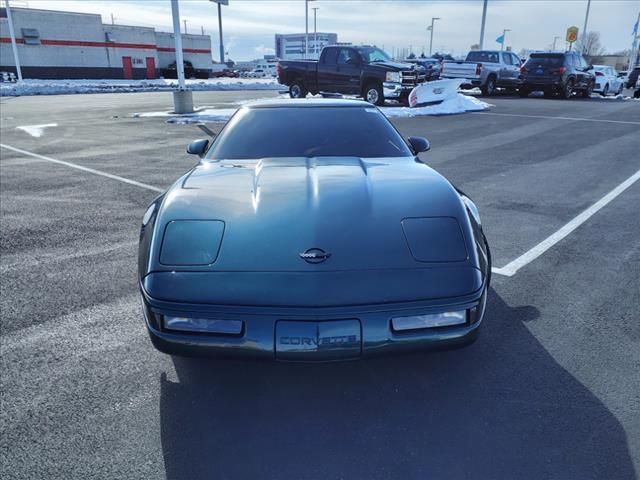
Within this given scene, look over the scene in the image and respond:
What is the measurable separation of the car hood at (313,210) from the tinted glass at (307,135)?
40 centimetres

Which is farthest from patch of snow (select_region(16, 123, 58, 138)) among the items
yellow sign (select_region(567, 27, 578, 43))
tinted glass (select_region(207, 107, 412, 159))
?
yellow sign (select_region(567, 27, 578, 43))

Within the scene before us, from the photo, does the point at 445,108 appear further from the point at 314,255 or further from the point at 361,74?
the point at 314,255

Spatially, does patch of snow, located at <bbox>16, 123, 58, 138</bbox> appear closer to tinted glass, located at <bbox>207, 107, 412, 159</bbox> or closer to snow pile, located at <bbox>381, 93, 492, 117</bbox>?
snow pile, located at <bbox>381, 93, 492, 117</bbox>

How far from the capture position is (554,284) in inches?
154

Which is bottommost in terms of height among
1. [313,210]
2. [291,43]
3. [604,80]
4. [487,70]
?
[313,210]

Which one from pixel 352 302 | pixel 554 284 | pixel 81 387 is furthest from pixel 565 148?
pixel 81 387

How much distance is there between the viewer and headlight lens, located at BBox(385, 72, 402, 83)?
1703 cm

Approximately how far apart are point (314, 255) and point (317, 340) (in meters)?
0.41

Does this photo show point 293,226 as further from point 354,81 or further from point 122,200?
point 354,81

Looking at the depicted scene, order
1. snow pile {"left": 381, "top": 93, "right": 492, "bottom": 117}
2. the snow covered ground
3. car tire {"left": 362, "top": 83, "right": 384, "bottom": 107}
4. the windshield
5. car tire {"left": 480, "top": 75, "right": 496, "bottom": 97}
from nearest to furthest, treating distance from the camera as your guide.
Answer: the snow covered ground
snow pile {"left": 381, "top": 93, "right": 492, "bottom": 117}
car tire {"left": 362, "top": 83, "right": 384, "bottom": 107}
the windshield
car tire {"left": 480, "top": 75, "right": 496, "bottom": 97}

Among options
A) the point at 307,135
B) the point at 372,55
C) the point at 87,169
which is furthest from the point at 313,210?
the point at 372,55

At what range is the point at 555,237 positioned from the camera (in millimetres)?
5012

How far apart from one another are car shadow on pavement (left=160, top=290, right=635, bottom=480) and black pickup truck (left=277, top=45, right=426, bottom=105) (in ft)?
51.5

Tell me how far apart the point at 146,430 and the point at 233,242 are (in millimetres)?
1013
